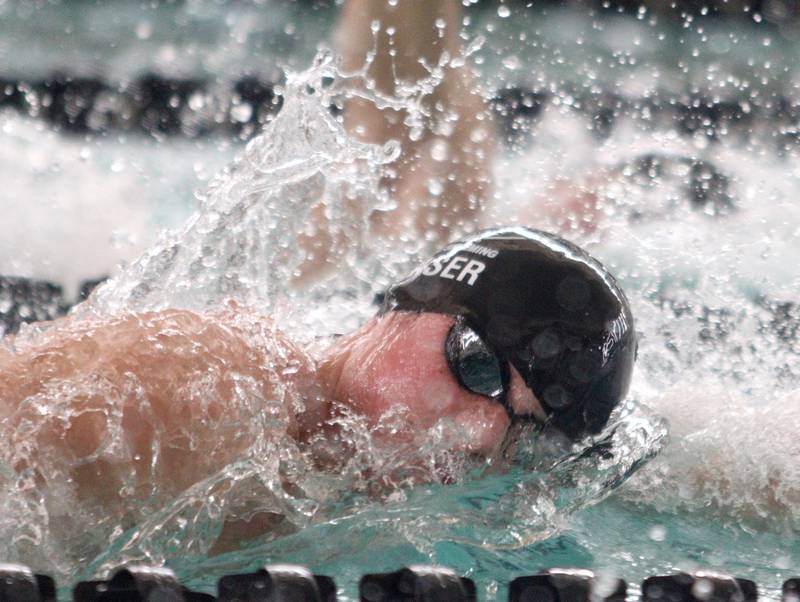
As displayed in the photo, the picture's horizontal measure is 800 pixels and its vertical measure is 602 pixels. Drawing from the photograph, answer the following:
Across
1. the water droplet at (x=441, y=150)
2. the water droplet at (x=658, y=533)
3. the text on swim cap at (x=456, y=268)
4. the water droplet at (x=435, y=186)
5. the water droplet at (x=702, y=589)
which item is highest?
the water droplet at (x=441, y=150)

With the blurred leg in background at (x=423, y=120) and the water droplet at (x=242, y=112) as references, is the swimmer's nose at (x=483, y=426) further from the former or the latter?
the water droplet at (x=242, y=112)

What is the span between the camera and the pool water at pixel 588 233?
4.22 feet

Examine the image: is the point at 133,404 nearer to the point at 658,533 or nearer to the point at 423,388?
the point at 423,388

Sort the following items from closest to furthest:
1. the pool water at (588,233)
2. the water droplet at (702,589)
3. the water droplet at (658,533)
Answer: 1. the water droplet at (702,589)
2. the pool water at (588,233)
3. the water droplet at (658,533)

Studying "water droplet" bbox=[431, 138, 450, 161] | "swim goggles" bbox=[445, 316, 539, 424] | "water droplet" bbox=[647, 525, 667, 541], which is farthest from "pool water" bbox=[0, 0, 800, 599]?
"water droplet" bbox=[431, 138, 450, 161]

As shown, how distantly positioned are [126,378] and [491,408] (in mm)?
477

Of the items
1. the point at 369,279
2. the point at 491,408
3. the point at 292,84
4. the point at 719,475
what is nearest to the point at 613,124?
the point at 369,279

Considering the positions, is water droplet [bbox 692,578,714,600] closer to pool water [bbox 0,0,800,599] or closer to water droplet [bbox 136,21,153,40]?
pool water [bbox 0,0,800,599]

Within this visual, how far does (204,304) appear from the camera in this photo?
192 cm

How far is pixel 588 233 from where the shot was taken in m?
3.11

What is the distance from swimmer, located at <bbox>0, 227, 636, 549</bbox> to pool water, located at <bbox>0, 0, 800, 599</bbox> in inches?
3.5

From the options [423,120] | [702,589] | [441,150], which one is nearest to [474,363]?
[702,589]

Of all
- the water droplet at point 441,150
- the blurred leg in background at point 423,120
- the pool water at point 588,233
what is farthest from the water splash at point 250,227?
the water droplet at point 441,150

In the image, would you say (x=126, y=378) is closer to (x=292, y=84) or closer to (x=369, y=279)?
(x=292, y=84)
